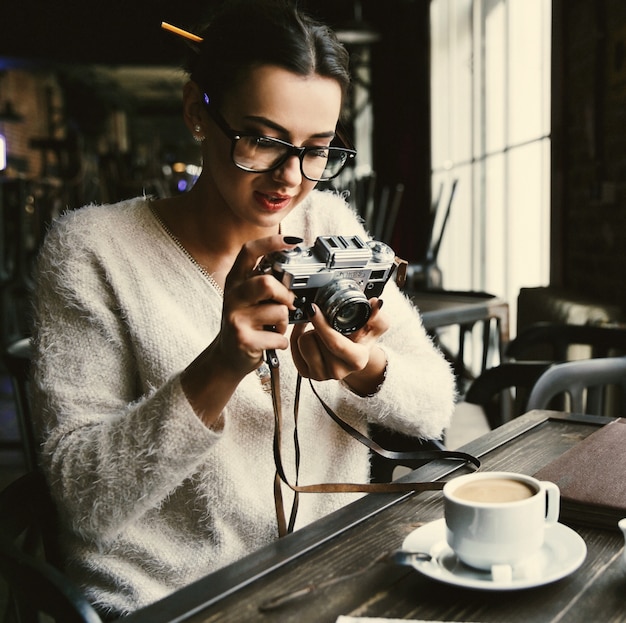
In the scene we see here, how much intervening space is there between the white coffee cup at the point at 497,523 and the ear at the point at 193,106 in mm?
658

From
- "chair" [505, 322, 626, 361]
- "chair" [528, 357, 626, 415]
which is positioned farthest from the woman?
"chair" [505, 322, 626, 361]

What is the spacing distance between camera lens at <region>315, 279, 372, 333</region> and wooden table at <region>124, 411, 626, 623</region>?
215 millimetres

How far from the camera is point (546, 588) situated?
0.61 metres

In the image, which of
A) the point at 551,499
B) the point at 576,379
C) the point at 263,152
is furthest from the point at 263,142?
the point at 576,379

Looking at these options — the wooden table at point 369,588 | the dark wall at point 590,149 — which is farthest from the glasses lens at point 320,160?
the dark wall at point 590,149

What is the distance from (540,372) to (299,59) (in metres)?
0.74

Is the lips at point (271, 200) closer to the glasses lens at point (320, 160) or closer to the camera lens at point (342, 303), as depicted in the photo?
the glasses lens at point (320, 160)

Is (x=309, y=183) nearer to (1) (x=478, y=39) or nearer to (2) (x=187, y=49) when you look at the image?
(2) (x=187, y=49)

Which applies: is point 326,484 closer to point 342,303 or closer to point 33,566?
point 342,303

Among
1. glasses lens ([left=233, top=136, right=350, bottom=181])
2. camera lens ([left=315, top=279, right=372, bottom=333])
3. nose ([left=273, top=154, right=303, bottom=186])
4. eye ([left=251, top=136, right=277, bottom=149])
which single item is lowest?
camera lens ([left=315, top=279, right=372, bottom=333])

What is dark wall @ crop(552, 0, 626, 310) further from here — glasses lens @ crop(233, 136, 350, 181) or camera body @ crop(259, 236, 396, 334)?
camera body @ crop(259, 236, 396, 334)

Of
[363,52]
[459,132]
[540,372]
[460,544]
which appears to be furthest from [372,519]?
[363,52]

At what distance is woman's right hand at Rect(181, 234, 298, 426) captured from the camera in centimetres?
79

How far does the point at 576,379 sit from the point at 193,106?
2.76 ft
